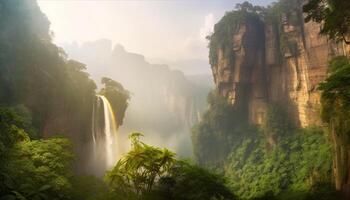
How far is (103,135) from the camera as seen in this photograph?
116ft

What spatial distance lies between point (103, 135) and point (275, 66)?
30384 millimetres

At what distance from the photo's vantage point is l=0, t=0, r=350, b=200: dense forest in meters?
11.8

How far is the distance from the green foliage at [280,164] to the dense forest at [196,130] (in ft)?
0.61

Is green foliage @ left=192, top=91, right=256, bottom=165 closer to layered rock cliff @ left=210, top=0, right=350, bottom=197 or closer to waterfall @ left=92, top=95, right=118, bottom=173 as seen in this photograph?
layered rock cliff @ left=210, top=0, right=350, bottom=197

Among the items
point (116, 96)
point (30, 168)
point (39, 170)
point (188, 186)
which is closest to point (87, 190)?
point (39, 170)

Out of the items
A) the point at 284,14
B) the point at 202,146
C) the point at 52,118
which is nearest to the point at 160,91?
the point at 202,146

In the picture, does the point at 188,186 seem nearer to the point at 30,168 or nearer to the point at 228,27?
the point at 30,168

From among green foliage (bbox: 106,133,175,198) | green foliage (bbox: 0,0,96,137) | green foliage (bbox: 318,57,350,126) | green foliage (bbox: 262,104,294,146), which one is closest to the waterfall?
green foliage (bbox: 0,0,96,137)

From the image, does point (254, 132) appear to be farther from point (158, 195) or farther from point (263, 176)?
point (158, 195)

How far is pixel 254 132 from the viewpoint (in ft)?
178

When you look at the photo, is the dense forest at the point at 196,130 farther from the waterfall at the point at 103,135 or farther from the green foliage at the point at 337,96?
the waterfall at the point at 103,135

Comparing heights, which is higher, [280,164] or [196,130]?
[196,130]

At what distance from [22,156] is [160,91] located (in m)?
117

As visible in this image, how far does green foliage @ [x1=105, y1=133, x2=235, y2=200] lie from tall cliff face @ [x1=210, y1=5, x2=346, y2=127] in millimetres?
32856
